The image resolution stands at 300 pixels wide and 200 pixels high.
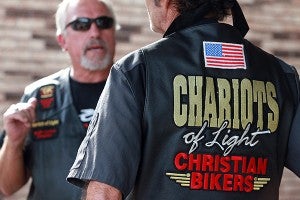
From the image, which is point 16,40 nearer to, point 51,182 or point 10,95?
point 10,95

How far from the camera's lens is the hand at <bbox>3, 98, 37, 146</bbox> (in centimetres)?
381

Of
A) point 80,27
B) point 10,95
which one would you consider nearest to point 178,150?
point 80,27

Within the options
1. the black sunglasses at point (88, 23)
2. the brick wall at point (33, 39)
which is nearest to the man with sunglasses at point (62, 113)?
the black sunglasses at point (88, 23)

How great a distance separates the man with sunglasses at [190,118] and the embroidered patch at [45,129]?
1437mm

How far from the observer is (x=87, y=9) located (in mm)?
4324

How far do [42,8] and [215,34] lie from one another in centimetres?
285

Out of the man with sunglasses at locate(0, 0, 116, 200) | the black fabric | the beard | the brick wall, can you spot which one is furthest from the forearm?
the brick wall

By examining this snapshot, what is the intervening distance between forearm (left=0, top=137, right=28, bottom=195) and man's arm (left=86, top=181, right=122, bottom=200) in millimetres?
1568

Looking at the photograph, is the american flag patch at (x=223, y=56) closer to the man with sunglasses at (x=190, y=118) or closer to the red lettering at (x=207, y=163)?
the man with sunglasses at (x=190, y=118)

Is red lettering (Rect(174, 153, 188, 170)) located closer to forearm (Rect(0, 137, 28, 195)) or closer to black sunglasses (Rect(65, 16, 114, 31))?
forearm (Rect(0, 137, 28, 195))

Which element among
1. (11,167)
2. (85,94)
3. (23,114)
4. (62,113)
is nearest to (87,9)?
(85,94)

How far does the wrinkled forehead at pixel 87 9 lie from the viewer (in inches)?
170

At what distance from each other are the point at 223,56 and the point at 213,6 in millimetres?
186

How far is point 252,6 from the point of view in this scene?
5.73 m
